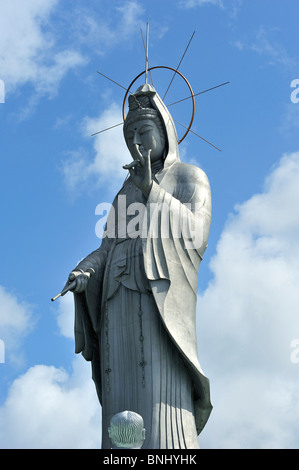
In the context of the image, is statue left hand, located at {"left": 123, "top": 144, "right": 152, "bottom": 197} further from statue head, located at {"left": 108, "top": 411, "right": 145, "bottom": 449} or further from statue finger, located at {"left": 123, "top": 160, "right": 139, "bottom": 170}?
statue head, located at {"left": 108, "top": 411, "right": 145, "bottom": 449}

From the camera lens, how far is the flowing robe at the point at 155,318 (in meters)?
11.2

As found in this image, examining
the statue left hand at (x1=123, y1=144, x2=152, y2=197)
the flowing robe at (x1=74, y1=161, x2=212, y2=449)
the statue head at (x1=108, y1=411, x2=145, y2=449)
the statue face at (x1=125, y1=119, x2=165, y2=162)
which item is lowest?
the statue head at (x1=108, y1=411, x2=145, y2=449)

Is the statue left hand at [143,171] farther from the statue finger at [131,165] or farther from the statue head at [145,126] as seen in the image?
the statue head at [145,126]

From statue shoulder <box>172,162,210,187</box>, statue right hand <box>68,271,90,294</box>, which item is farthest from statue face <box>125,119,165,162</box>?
statue right hand <box>68,271,90,294</box>

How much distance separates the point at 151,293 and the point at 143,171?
1.67 meters

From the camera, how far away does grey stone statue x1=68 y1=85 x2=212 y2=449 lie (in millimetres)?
11234

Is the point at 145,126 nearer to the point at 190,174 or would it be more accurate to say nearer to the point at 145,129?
the point at 145,129

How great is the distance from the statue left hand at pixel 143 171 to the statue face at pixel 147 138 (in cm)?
70

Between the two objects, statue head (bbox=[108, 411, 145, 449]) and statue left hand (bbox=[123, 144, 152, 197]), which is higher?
statue left hand (bbox=[123, 144, 152, 197])

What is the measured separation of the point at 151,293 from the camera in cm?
1166

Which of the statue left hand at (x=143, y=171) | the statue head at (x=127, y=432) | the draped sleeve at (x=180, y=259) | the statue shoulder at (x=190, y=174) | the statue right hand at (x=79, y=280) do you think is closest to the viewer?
the statue head at (x=127, y=432)

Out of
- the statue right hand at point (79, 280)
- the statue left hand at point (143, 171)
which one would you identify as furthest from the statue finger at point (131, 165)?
the statue right hand at point (79, 280)

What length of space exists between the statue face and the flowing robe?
0.49 meters
